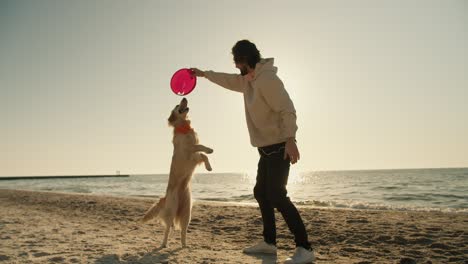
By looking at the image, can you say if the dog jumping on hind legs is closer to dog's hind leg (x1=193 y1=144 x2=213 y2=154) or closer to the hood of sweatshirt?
dog's hind leg (x1=193 y1=144 x2=213 y2=154)

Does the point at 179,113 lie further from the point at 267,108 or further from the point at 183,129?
the point at 267,108

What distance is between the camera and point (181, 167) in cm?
498

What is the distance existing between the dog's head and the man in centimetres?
117

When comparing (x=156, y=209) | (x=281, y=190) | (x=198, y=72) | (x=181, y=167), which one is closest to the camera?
(x=281, y=190)

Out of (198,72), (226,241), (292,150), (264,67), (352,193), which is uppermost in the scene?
(198,72)

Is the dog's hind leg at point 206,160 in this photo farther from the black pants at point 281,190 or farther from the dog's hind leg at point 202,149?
the black pants at point 281,190

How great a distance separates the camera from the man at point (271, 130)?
146 inches

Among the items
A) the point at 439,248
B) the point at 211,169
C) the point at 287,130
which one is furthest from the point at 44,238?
the point at 439,248

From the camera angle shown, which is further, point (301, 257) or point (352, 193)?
point (352, 193)

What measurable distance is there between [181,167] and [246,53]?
1853 mm

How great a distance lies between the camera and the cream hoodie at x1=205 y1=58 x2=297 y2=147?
3.71 meters

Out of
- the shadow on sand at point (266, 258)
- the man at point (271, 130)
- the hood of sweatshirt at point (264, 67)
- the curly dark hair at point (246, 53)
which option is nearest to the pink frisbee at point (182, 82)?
the man at point (271, 130)

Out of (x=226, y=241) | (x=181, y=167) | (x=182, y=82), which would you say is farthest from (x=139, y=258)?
(x=182, y=82)

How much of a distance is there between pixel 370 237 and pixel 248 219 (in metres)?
2.77
